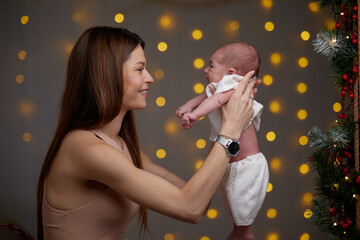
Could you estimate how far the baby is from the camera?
1528 mm

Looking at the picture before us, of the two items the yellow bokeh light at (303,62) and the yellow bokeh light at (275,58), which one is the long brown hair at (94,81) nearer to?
the yellow bokeh light at (275,58)

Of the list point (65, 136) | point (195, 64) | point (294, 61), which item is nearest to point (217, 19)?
point (195, 64)

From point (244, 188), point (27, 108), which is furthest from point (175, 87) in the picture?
point (244, 188)

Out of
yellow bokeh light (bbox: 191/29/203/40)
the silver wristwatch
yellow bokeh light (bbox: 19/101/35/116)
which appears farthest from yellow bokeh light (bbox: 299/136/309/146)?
yellow bokeh light (bbox: 19/101/35/116)

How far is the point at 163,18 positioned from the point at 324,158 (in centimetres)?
160

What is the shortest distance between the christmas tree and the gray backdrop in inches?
45.7

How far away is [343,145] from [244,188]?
0.44 meters

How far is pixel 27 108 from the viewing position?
2768mm

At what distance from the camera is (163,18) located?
284cm

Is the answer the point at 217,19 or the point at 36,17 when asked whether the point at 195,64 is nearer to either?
the point at 217,19

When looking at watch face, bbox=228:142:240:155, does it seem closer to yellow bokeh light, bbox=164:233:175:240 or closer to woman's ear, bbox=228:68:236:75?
woman's ear, bbox=228:68:236:75

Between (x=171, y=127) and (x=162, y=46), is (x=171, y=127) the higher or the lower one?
the lower one

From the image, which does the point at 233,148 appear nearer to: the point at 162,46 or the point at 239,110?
the point at 239,110

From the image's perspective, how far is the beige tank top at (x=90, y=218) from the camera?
1.46 metres
